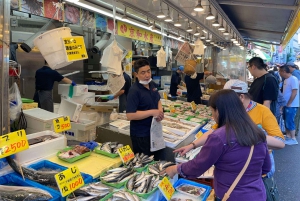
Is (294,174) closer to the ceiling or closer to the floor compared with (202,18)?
closer to the floor

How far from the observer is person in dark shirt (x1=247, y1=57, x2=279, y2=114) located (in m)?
3.80

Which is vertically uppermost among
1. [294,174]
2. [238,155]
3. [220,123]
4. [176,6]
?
[176,6]

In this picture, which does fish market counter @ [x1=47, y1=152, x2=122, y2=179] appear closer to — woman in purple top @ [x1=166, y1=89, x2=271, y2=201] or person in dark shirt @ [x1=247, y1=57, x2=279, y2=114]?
woman in purple top @ [x1=166, y1=89, x2=271, y2=201]

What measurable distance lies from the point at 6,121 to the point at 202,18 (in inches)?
236

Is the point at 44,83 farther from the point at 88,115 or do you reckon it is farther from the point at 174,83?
the point at 174,83

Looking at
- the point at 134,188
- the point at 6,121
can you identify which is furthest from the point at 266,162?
the point at 6,121

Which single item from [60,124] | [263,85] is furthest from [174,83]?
[60,124]

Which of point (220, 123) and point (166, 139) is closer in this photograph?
point (220, 123)

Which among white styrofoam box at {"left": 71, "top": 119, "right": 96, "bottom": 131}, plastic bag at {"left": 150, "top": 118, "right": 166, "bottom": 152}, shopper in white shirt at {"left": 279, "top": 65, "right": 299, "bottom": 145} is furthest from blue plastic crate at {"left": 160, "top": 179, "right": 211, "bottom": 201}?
shopper in white shirt at {"left": 279, "top": 65, "right": 299, "bottom": 145}

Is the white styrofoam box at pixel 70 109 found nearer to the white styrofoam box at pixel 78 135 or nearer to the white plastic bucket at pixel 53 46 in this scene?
the white styrofoam box at pixel 78 135

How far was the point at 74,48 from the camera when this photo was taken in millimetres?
2688

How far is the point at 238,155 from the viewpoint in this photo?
1747mm

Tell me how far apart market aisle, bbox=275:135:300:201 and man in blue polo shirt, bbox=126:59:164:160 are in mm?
2656

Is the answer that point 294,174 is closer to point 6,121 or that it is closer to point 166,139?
point 166,139
